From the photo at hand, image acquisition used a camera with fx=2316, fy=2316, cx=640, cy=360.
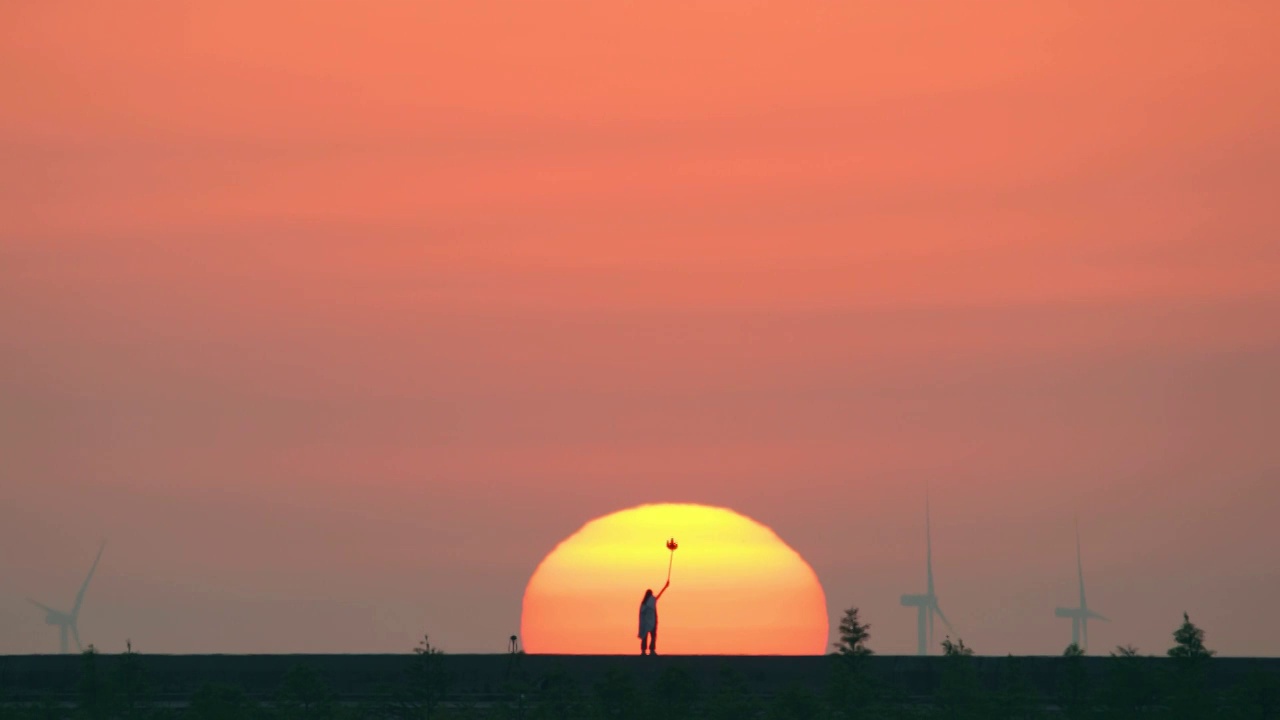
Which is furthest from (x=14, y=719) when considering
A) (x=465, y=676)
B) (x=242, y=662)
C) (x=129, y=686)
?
(x=465, y=676)

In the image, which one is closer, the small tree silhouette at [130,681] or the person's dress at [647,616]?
the small tree silhouette at [130,681]

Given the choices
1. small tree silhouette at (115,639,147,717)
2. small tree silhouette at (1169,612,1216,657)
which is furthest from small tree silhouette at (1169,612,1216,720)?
small tree silhouette at (115,639,147,717)

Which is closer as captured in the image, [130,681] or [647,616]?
[130,681]

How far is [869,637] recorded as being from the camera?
2076 inches

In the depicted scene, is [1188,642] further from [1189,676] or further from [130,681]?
[130,681]

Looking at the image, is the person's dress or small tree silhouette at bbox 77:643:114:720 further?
the person's dress

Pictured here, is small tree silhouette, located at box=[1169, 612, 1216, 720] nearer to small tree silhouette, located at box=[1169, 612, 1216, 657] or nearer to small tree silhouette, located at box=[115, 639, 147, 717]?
small tree silhouette, located at box=[1169, 612, 1216, 657]

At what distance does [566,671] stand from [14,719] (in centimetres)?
1208

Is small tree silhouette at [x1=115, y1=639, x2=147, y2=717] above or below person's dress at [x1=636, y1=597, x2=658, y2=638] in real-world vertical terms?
below

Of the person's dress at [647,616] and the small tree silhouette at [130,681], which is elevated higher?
the person's dress at [647,616]

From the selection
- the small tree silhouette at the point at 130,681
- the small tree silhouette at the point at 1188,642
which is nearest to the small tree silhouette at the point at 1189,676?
the small tree silhouette at the point at 1188,642

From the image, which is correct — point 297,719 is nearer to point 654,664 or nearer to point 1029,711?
point 654,664

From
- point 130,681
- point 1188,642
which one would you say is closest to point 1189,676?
point 1188,642

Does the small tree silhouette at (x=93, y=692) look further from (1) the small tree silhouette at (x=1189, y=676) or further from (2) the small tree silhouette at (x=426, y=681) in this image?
(1) the small tree silhouette at (x=1189, y=676)
